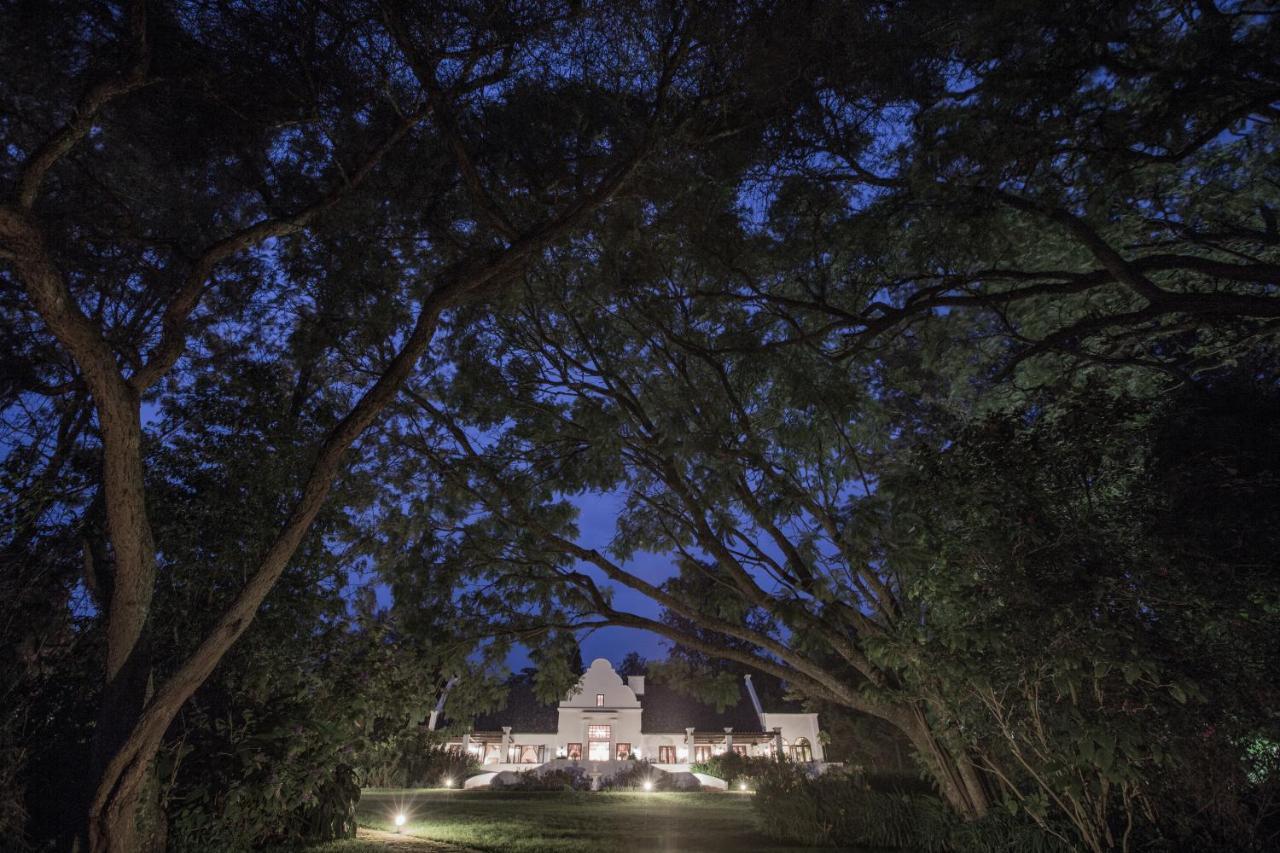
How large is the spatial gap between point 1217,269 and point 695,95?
199 inches

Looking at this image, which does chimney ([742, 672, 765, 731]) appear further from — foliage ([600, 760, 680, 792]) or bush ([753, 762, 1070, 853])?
bush ([753, 762, 1070, 853])

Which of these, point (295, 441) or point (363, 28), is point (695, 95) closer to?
point (363, 28)

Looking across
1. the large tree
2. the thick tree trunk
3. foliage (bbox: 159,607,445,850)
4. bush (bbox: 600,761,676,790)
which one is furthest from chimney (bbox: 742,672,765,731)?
foliage (bbox: 159,607,445,850)

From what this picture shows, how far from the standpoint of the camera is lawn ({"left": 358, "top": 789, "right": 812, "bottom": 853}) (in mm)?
10047

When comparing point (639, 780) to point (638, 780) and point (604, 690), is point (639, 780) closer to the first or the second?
point (638, 780)

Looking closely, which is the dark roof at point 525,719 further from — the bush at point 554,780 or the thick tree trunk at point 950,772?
the thick tree trunk at point 950,772

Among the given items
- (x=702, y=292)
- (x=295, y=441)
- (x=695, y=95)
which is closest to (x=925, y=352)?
(x=702, y=292)

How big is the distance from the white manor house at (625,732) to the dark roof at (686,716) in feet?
0.16

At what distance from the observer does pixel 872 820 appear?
10.0 meters

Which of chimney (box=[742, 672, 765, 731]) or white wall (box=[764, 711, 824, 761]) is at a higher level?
chimney (box=[742, 672, 765, 731])

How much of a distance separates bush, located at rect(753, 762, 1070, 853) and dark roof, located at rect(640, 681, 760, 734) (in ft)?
64.2

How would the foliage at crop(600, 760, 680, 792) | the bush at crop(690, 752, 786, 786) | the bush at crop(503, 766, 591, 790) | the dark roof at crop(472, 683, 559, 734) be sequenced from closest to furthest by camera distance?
the bush at crop(503, 766, 591, 790)
the bush at crop(690, 752, 786, 786)
the foliage at crop(600, 760, 680, 792)
the dark roof at crop(472, 683, 559, 734)

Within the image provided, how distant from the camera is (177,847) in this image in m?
5.50

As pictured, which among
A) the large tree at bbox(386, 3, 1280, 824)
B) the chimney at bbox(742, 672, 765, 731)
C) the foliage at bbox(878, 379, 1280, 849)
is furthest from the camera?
the chimney at bbox(742, 672, 765, 731)
